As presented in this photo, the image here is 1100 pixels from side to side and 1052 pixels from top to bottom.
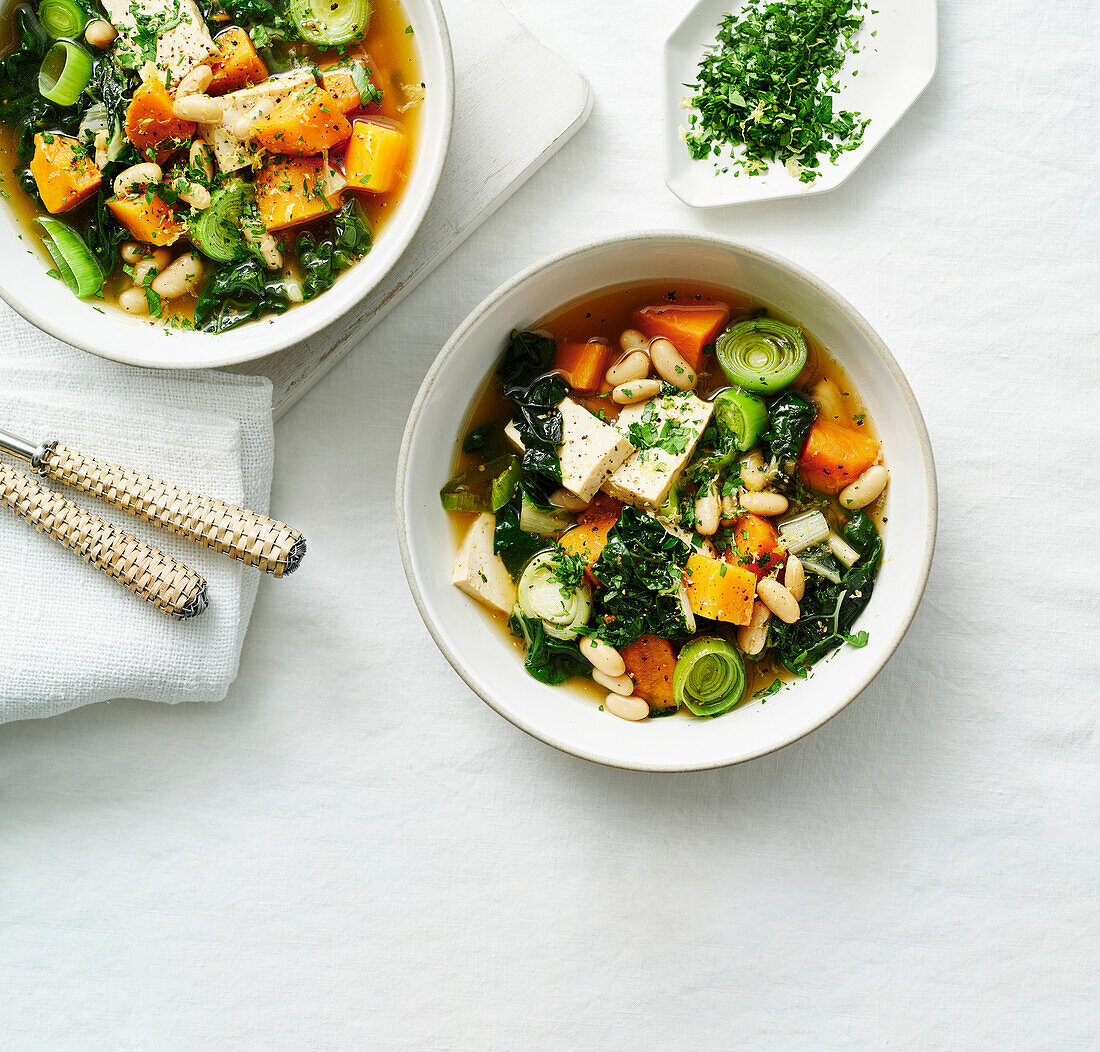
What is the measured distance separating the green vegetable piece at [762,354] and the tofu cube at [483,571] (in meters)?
0.70

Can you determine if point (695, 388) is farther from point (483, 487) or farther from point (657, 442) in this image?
point (483, 487)

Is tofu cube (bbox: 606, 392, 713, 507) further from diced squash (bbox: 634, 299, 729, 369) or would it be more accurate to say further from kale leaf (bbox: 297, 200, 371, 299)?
kale leaf (bbox: 297, 200, 371, 299)

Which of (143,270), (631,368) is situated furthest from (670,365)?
(143,270)

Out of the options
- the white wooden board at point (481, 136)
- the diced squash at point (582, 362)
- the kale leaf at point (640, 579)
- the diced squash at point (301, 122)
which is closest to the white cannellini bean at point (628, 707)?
the kale leaf at point (640, 579)

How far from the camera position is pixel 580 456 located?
1.99 m

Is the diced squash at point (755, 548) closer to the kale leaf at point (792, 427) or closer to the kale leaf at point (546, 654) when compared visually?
the kale leaf at point (792, 427)

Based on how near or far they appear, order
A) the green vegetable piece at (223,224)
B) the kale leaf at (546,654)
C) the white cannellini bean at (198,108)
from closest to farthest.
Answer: the white cannellini bean at (198,108) < the green vegetable piece at (223,224) < the kale leaf at (546,654)

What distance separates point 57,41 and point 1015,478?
2599 mm

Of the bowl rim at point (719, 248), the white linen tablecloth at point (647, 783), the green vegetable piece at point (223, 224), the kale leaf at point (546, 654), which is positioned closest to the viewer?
the bowl rim at point (719, 248)

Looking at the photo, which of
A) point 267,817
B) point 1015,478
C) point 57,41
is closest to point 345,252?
point 57,41

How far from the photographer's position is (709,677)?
2006 millimetres

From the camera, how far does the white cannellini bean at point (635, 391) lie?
2016 mm

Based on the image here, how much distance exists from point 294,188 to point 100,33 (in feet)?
1.88

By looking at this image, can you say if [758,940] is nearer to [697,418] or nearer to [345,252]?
[697,418]
